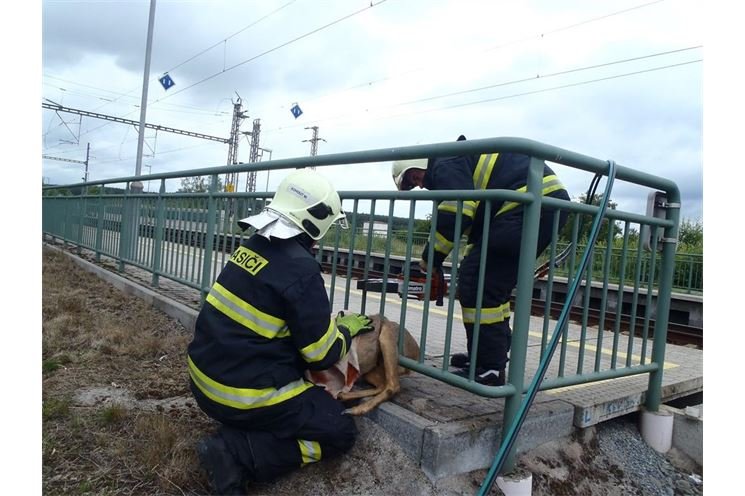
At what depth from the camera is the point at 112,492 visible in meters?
2.35

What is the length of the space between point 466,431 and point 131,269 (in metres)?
6.40

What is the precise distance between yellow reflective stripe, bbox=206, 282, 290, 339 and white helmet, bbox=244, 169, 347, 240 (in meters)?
0.39

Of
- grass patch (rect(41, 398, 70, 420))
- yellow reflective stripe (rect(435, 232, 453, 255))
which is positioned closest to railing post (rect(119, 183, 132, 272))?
grass patch (rect(41, 398, 70, 420))

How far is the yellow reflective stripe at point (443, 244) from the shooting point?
114 inches

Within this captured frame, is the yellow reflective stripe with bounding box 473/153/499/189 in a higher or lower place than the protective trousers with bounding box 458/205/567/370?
higher

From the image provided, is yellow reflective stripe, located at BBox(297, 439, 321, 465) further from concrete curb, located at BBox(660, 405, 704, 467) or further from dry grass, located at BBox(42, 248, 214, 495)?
concrete curb, located at BBox(660, 405, 704, 467)

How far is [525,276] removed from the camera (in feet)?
7.97

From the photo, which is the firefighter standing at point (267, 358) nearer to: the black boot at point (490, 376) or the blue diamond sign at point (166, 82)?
the black boot at point (490, 376)

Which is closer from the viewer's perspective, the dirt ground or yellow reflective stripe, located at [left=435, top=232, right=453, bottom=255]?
the dirt ground

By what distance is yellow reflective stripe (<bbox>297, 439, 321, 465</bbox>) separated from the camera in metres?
2.53

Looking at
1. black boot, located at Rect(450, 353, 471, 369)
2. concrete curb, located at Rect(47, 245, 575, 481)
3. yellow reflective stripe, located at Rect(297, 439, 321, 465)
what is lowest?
yellow reflective stripe, located at Rect(297, 439, 321, 465)

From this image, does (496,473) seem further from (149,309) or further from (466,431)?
(149,309)

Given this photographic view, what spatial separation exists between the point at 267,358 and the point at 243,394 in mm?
186

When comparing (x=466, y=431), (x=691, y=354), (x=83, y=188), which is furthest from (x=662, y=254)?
(x=83, y=188)
